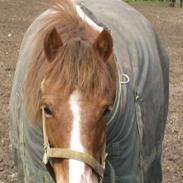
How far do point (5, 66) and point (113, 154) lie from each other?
551 cm

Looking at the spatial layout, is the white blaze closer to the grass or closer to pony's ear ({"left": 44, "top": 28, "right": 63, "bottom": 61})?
pony's ear ({"left": 44, "top": 28, "right": 63, "bottom": 61})

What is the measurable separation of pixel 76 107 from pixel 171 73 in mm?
6553

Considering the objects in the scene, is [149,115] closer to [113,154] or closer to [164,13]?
[113,154]

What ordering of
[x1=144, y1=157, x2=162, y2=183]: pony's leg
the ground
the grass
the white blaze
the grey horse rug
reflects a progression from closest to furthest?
the white blaze
the grey horse rug
[x1=144, y1=157, x2=162, y2=183]: pony's leg
the ground
the grass

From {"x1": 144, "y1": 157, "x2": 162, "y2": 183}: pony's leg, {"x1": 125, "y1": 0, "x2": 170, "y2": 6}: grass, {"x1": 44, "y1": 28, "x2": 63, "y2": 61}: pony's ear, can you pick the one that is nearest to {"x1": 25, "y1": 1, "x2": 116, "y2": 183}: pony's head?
{"x1": 44, "y1": 28, "x2": 63, "y2": 61}: pony's ear

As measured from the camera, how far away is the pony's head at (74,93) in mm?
2449

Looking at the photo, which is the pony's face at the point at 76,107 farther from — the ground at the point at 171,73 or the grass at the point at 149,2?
the grass at the point at 149,2

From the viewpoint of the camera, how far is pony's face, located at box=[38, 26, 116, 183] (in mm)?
2443

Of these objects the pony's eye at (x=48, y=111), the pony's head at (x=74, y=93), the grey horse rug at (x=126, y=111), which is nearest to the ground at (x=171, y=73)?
the grey horse rug at (x=126, y=111)

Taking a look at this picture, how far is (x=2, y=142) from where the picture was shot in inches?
209

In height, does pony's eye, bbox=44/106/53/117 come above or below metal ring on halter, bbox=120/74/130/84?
above

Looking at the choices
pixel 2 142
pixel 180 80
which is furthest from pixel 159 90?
pixel 180 80

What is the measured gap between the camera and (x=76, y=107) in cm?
248

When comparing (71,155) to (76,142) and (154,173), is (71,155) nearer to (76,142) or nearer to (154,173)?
(76,142)
